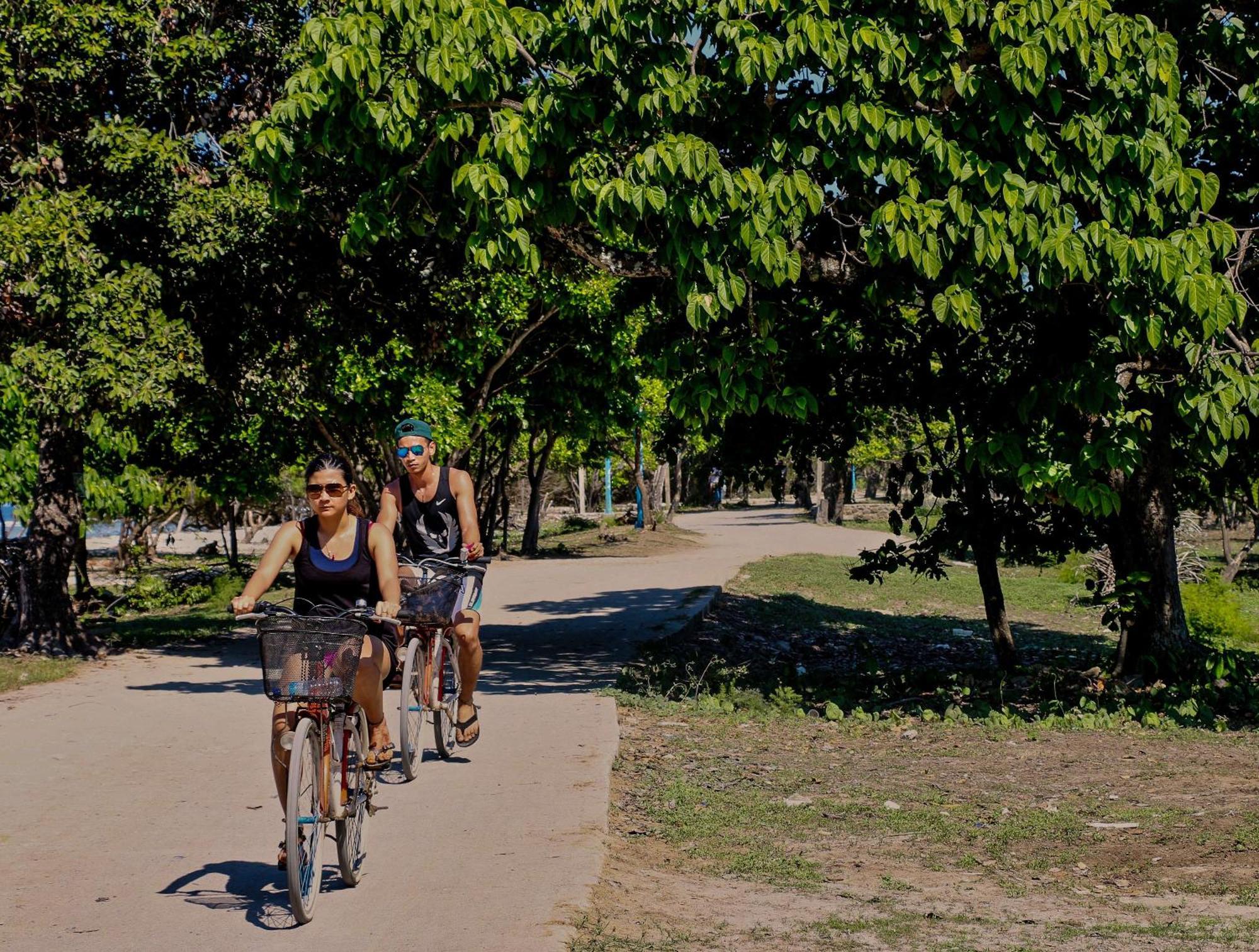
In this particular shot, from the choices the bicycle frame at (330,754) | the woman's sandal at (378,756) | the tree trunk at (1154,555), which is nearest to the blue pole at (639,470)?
the tree trunk at (1154,555)

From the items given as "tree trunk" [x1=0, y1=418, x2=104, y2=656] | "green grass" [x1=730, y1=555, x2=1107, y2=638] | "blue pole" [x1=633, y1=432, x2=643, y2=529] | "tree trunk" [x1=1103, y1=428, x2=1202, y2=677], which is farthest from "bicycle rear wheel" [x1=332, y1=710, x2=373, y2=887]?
"blue pole" [x1=633, y1=432, x2=643, y2=529]

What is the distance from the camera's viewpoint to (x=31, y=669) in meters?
13.1

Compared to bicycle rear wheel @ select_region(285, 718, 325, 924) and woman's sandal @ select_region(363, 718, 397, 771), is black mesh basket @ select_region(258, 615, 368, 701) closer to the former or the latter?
bicycle rear wheel @ select_region(285, 718, 325, 924)

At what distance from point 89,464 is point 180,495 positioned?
16.2 metres

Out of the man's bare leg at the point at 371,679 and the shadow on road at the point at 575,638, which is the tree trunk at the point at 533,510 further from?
the man's bare leg at the point at 371,679

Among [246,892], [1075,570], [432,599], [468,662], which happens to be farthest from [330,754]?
[1075,570]

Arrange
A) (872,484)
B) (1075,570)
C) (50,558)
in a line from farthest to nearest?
(872,484), (1075,570), (50,558)

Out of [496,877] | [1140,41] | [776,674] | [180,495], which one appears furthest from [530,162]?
[180,495]

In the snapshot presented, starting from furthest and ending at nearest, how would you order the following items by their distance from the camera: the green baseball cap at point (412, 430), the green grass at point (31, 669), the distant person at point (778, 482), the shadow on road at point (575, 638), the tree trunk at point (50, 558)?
the tree trunk at point (50, 558), the distant person at point (778, 482), the shadow on road at point (575, 638), the green grass at point (31, 669), the green baseball cap at point (412, 430)

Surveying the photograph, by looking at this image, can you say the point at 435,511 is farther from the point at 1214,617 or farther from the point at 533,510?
the point at 533,510

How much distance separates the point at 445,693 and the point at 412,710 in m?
0.86

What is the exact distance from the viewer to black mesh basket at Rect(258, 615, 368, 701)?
17.0 ft

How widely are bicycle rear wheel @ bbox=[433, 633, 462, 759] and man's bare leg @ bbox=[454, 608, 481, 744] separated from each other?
4 centimetres

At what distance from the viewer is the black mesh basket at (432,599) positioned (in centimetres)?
769
